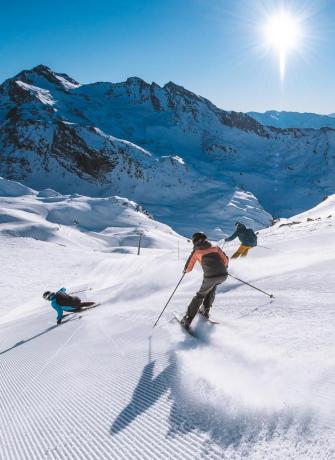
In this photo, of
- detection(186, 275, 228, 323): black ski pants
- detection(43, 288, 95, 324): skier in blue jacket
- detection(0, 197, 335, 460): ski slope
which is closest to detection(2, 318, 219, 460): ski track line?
detection(0, 197, 335, 460): ski slope

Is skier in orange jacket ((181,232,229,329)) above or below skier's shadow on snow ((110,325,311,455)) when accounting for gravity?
above

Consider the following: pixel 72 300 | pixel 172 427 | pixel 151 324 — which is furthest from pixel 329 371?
pixel 72 300

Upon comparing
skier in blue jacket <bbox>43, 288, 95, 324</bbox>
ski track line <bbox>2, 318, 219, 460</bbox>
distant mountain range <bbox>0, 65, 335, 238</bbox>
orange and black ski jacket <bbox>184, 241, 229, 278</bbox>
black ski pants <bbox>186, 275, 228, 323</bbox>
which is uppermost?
distant mountain range <bbox>0, 65, 335, 238</bbox>

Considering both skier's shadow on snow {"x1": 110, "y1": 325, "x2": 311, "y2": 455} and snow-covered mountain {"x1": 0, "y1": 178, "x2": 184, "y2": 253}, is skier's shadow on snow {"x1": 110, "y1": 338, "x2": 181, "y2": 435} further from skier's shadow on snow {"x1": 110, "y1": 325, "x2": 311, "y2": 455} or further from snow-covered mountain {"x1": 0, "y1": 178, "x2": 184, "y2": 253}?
snow-covered mountain {"x1": 0, "y1": 178, "x2": 184, "y2": 253}

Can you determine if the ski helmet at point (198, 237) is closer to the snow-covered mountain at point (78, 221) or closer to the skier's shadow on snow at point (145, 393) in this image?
the skier's shadow on snow at point (145, 393)

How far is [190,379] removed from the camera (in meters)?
4.77

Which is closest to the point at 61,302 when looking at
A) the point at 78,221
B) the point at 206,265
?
the point at 206,265

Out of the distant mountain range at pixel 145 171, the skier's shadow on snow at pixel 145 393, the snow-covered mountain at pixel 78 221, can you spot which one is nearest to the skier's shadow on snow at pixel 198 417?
the skier's shadow on snow at pixel 145 393

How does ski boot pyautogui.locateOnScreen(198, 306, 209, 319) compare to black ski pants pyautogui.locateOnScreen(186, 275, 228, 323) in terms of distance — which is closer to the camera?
black ski pants pyautogui.locateOnScreen(186, 275, 228, 323)

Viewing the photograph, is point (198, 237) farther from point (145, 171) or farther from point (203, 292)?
point (145, 171)

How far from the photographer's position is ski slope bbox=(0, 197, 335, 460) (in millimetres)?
3477

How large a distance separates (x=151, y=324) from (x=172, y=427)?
3.94 meters

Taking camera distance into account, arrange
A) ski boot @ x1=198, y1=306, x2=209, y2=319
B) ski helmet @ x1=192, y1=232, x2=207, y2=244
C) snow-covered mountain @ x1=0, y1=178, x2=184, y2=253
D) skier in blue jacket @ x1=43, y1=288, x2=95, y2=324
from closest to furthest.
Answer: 1. ski helmet @ x1=192, y1=232, x2=207, y2=244
2. ski boot @ x1=198, y1=306, x2=209, y2=319
3. skier in blue jacket @ x1=43, y1=288, x2=95, y2=324
4. snow-covered mountain @ x1=0, y1=178, x2=184, y2=253

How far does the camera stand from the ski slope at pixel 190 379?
348 centimetres
